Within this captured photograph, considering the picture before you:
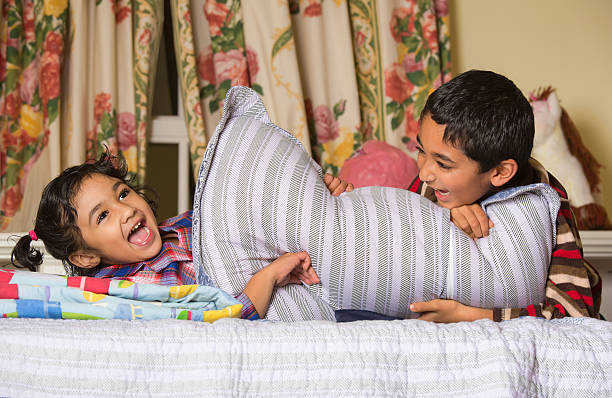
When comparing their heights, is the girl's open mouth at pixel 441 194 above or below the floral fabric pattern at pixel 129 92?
below

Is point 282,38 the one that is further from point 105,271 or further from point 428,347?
point 428,347

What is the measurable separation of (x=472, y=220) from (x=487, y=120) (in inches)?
6.3

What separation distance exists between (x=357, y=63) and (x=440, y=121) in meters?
0.95

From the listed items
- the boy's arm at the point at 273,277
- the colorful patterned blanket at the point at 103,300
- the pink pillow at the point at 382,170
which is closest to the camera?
the colorful patterned blanket at the point at 103,300

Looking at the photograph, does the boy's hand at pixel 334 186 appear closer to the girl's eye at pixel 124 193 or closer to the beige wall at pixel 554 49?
the girl's eye at pixel 124 193

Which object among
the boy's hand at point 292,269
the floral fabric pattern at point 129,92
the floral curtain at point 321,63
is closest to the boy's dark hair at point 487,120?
the boy's hand at point 292,269

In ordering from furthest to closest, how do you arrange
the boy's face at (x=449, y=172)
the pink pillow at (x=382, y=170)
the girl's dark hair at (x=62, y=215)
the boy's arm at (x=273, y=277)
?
the pink pillow at (x=382, y=170), the girl's dark hair at (x=62, y=215), the boy's face at (x=449, y=172), the boy's arm at (x=273, y=277)

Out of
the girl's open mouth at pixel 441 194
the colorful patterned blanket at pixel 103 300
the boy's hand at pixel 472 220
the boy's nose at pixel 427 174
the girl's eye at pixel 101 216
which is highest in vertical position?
the boy's nose at pixel 427 174

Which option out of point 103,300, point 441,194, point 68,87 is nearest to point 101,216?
point 103,300

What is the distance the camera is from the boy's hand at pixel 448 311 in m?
0.83

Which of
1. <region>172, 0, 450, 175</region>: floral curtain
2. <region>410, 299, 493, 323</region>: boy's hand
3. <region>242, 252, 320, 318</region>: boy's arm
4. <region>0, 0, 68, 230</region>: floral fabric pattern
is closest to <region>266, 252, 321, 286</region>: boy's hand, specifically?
<region>242, 252, 320, 318</region>: boy's arm

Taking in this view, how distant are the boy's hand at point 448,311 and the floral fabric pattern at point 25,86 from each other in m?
1.20

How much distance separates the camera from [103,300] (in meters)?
0.74

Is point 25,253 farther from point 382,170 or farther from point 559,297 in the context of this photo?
point 559,297
